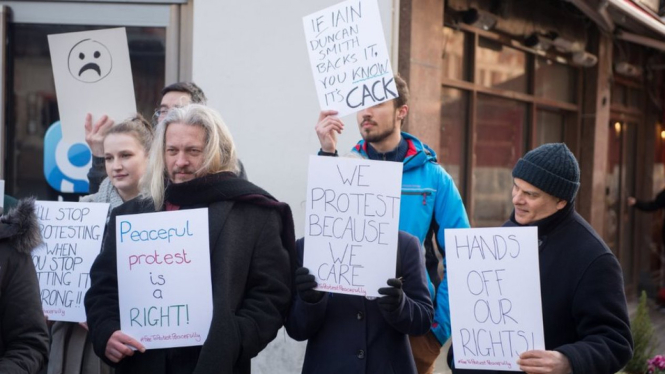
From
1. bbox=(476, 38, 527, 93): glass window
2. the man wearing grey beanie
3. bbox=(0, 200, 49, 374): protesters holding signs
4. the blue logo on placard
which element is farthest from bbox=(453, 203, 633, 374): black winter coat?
bbox=(476, 38, 527, 93): glass window

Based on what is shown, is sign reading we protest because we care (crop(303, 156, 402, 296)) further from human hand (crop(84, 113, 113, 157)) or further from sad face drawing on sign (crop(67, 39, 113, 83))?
sad face drawing on sign (crop(67, 39, 113, 83))

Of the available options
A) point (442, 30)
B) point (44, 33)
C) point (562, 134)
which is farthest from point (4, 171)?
point (562, 134)

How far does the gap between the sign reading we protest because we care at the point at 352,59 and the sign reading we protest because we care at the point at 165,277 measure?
973mm

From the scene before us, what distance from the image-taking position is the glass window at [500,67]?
7.84 meters

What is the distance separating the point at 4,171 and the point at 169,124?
365 centimetres

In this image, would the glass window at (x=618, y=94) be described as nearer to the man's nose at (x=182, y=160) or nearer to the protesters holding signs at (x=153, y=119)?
the protesters holding signs at (x=153, y=119)

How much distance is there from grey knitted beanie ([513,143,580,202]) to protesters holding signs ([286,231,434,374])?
0.57 m

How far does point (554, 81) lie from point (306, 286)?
22.4 ft

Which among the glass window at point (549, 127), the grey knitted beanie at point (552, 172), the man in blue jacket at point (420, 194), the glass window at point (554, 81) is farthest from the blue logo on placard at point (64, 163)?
the glass window at point (549, 127)

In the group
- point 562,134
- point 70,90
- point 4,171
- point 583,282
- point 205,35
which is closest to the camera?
point 583,282

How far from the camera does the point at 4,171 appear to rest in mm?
6508

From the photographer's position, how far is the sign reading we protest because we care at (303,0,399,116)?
12.6ft

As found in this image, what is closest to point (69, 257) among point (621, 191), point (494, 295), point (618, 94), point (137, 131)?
point (137, 131)

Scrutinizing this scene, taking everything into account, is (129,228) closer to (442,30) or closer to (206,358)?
(206,358)
